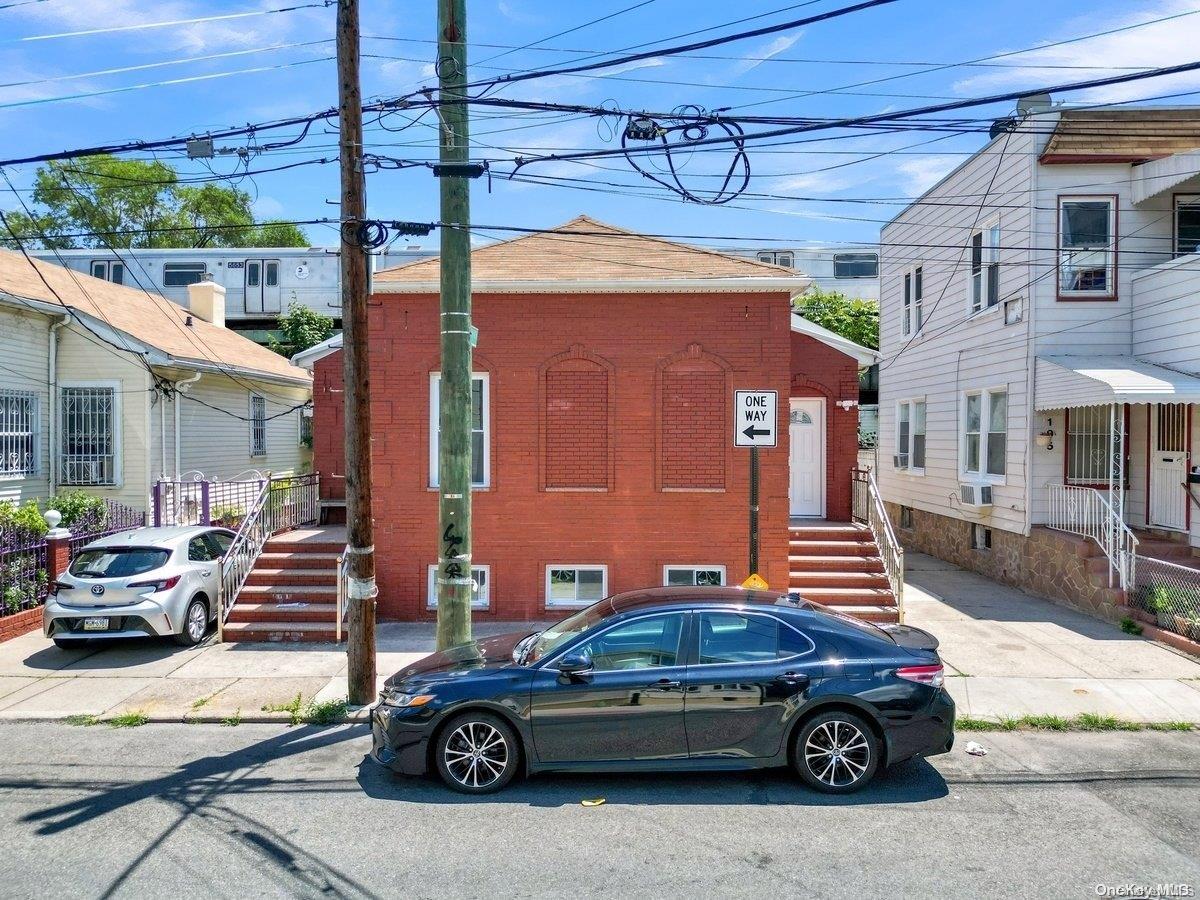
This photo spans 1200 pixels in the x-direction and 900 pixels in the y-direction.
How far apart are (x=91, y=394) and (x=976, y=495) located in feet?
53.1

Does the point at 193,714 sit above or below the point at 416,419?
below

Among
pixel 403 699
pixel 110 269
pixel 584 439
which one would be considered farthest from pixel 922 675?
pixel 110 269

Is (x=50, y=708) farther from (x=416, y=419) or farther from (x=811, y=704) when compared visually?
(x=811, y=704)

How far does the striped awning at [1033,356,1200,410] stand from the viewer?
1066 centimetres

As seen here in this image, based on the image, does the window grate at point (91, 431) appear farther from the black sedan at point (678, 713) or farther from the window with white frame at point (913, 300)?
the window with white frame at point (913, 300)

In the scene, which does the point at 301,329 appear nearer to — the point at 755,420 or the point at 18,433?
the point at 18,433

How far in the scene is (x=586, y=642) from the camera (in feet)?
19.7

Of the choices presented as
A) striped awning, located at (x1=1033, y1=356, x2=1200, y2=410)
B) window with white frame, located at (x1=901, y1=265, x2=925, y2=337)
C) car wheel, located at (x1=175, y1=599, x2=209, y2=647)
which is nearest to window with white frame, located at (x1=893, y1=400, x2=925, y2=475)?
window with white frame, located at (x1=901, y1=265, x2=925, y2=337)

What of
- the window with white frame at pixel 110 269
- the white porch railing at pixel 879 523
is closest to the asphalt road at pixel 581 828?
the white porch railing at pixel 879 523

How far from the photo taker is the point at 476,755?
5.83 m

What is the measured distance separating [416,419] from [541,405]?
5.60 ft

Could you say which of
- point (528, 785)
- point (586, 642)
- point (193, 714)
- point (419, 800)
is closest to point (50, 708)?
point (193, 714)

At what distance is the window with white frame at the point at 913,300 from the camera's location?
17.7 m

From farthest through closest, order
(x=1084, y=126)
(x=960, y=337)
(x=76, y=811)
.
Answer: (x=960, y=337) → (x=1084, y=126) → (x=76, y=811)
